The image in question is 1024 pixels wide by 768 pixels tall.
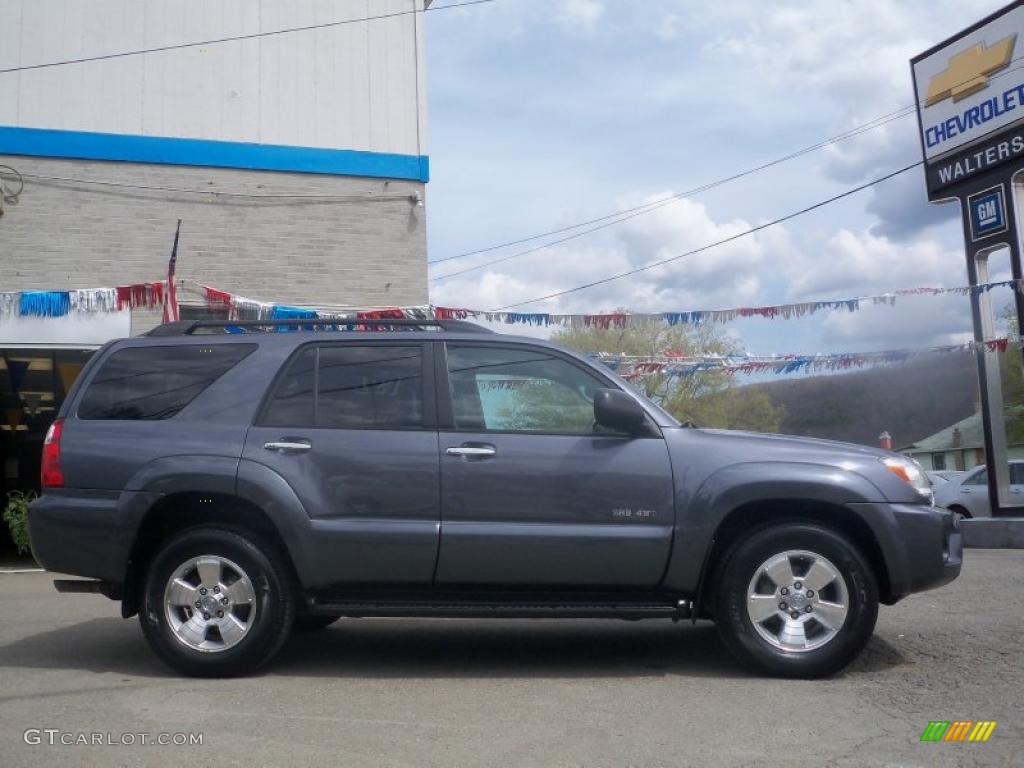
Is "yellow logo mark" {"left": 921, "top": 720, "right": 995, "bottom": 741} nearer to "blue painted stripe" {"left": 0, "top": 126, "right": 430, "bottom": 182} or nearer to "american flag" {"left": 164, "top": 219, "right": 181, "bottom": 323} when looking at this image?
"american flag" {"left": 164, "top": 219, "right": 181, "bottom": 323}

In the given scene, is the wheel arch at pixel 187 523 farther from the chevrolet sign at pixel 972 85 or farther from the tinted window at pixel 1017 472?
the tinted window at pixel 1017 472

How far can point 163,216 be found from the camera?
13.0 meters

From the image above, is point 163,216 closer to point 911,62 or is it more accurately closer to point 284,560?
point 284,560

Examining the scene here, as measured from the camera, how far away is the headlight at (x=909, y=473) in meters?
5.74

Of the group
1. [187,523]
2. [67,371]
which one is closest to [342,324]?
[187,523]

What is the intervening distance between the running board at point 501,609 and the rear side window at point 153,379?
4.72ft

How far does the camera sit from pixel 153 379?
20.1 feet

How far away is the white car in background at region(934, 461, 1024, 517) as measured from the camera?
1939 centimetres

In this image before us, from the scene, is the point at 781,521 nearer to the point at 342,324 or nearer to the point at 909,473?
the point at 909,473

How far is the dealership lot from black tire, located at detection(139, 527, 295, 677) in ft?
0.38

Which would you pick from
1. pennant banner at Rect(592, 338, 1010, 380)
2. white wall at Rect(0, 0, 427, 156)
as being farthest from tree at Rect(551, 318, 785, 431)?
white wall at Rect(0, 0, 427, 156)

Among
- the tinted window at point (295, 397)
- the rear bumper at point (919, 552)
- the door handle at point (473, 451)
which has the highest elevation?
the tinted window at point (295, 397)

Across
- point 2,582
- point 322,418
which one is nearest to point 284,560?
point 322,418

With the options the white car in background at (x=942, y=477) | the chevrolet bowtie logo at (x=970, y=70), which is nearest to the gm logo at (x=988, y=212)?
the chevrolet bowtie logo at (x=970, y=70)
